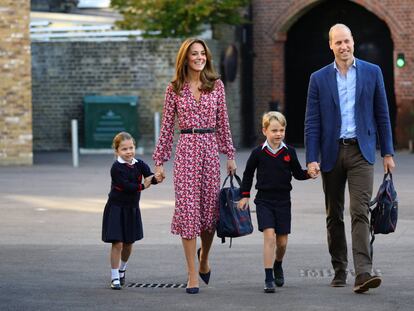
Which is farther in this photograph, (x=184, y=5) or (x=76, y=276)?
(x=184, y=5)

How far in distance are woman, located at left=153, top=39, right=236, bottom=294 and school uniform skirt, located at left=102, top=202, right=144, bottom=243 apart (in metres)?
0.40

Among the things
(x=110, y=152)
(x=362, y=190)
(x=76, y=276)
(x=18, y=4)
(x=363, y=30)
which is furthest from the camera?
(x=363, y=30)

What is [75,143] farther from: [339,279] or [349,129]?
[349,129]

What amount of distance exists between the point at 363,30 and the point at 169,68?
529 centimetres

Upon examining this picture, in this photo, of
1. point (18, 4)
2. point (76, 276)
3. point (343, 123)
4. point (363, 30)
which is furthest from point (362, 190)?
point (363, 30)

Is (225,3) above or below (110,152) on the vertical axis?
above

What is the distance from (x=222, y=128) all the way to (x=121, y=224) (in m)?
1.06

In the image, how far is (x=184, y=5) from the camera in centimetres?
3303

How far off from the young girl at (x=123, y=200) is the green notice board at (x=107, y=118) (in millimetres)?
21356

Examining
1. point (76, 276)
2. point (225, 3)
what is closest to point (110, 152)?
point (225, 3)

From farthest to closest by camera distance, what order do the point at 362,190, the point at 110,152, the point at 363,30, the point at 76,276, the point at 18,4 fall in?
the point at 363,30 < the point at 110,152 < the point at 18,4 < the point at 76,276 < the point at 362,190

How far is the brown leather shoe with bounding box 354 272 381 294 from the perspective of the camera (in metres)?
9.64

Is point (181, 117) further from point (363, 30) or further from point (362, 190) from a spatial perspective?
point (363, 30)

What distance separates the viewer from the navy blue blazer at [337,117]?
397 inches
